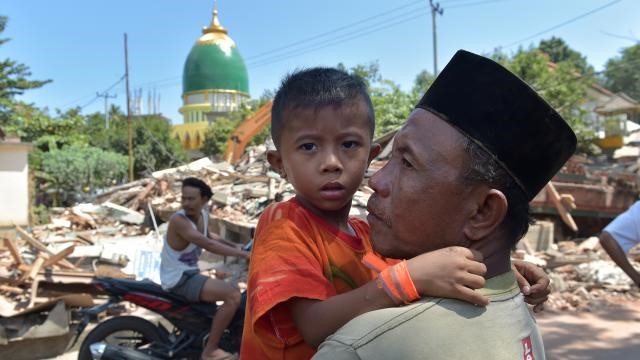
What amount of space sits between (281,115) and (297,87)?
4.2 inches

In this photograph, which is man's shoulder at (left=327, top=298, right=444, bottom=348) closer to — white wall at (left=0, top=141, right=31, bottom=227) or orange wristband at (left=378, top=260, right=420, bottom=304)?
orange wristband at (left=378, top=260, right=420, bottom=304)

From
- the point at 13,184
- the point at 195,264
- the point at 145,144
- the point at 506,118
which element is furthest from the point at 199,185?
the point at 145,144

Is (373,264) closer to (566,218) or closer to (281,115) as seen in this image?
(281,115)

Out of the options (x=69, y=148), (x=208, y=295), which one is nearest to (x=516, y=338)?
(x=208, y=295)

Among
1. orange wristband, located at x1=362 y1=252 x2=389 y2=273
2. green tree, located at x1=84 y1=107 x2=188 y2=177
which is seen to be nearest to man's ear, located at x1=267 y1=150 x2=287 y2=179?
orange wristband, located at x1=362 y1=252 x2=389 y2=273

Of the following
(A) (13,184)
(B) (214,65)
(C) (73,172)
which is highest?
(B) (214,65)

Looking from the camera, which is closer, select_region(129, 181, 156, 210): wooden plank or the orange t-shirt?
the orange t-shirt

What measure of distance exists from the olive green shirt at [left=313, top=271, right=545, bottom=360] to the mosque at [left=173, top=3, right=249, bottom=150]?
138 ft

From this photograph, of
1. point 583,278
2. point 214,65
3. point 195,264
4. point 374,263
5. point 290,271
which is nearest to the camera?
point 290,271

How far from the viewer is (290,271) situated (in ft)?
4.26

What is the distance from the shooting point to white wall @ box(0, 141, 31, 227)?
15.7 meters

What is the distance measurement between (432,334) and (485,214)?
0.31 metres

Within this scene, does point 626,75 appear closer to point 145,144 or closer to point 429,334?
point 145,144

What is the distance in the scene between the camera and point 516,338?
1134mm
